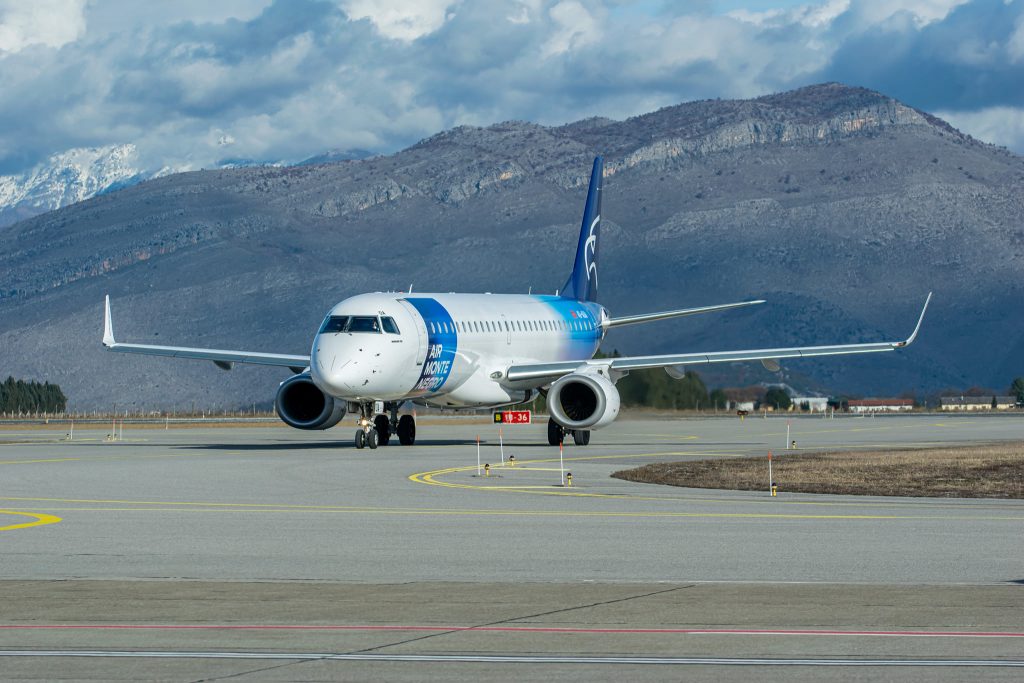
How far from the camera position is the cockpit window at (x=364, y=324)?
46062 millimetres

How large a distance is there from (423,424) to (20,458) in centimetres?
3792

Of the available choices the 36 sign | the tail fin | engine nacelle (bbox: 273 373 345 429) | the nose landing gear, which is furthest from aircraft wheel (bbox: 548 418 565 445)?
the tail fin

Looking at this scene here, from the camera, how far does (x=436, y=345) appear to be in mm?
48562

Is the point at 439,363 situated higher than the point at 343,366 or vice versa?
the point at 439,363

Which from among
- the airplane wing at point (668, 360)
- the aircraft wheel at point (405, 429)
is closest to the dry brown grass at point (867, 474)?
the airplane wing at point (668, 360)

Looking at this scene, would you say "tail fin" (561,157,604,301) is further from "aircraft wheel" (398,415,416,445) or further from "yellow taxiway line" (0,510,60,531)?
"yellow taxiway line" (0,510,60,531)

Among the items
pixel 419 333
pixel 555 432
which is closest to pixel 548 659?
pixel 419 333

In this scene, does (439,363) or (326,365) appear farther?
(439,363)

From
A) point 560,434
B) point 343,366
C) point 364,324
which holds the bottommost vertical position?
point 560,434

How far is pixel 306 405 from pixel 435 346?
543 cm

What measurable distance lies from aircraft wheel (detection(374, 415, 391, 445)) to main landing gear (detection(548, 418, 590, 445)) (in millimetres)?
5047

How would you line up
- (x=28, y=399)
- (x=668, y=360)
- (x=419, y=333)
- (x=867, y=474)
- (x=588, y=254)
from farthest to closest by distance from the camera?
(x=28, y=399) → (x=588, y=254) → (x=668, y=360) → (x=419, y=333) → (x=867, y=474)

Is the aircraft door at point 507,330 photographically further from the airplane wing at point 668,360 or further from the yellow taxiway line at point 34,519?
the yellow taxiway line at point 34,519

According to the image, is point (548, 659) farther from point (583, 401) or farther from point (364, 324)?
point (583, 401)
